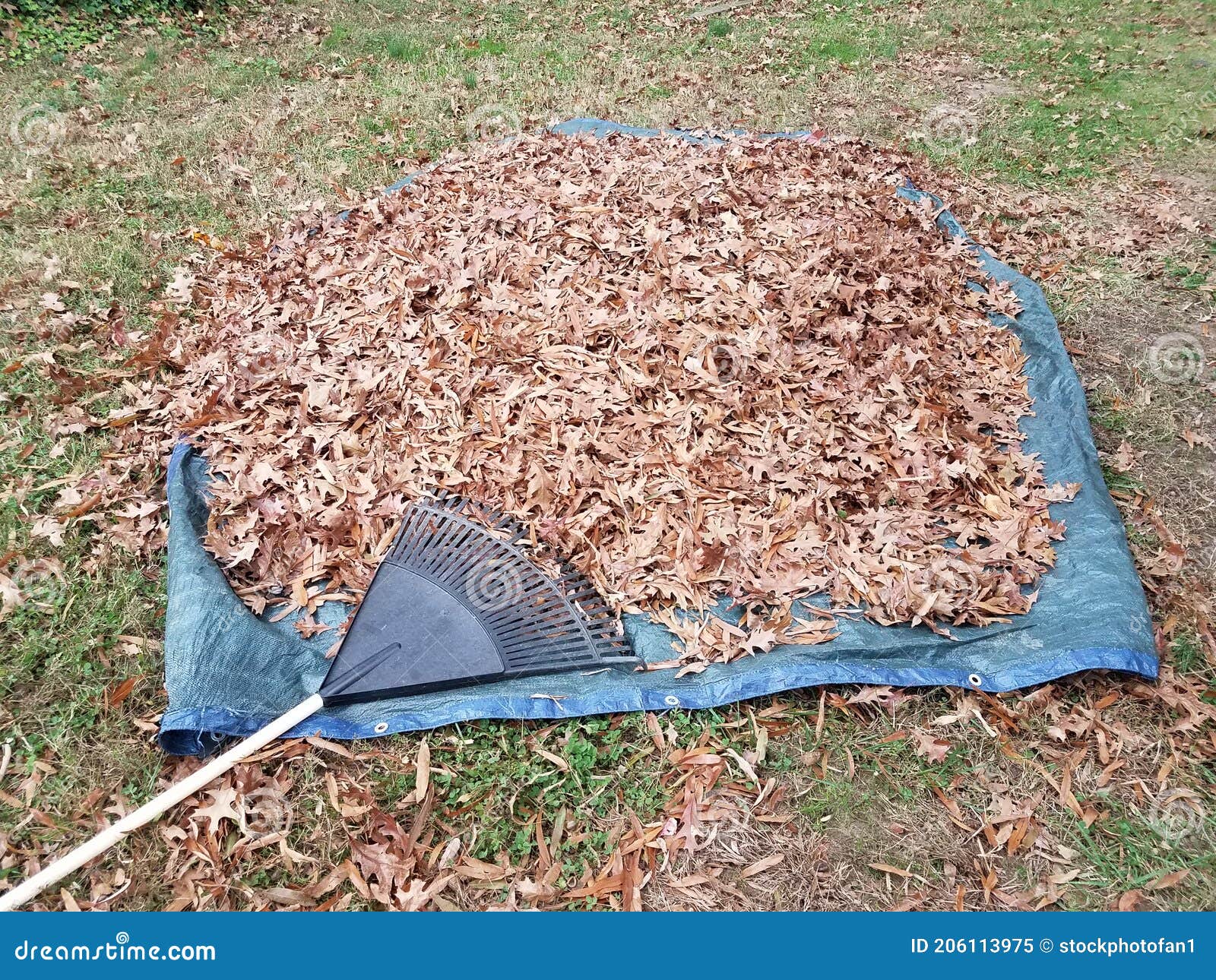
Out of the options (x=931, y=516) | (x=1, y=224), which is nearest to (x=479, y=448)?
(x=931, y=516)

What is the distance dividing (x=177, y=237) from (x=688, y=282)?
3314 millimetres

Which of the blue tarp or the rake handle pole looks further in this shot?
the blue tarp

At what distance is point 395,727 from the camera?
7.60ft
